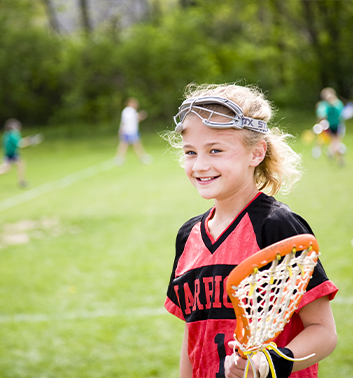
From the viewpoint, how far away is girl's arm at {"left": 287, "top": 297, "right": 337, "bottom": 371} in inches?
63.6

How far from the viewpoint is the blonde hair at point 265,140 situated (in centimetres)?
191

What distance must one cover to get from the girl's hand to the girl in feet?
0.84

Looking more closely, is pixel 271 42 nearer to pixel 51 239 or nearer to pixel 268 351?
pixel 51 239

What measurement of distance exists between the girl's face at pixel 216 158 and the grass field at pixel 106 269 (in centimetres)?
241

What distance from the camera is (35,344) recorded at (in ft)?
16.0

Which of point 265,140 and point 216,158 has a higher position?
point 265,140

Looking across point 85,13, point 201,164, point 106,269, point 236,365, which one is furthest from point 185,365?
point 85,13

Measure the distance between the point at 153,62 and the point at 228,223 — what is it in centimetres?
2809

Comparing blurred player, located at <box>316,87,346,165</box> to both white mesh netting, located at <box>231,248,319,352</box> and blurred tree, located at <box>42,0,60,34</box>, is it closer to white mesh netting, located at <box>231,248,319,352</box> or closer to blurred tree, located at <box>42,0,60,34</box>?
white mesh netting, located at <box>231,248,319,352</box>

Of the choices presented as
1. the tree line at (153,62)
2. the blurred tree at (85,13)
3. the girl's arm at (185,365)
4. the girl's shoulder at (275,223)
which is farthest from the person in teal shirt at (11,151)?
the blurred tree at (85,13)

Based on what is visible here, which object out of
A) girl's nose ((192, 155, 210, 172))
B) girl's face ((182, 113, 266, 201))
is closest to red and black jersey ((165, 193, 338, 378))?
girl's face ((182, 113, 266, 201))

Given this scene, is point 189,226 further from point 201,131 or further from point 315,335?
point 315,335

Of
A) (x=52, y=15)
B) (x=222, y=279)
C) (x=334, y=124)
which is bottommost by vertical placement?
(x=222, y=279)

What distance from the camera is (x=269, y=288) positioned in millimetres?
1405
